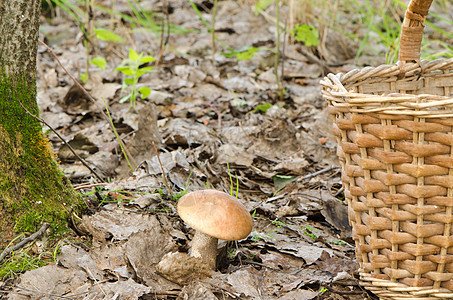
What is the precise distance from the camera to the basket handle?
1778 millimetres

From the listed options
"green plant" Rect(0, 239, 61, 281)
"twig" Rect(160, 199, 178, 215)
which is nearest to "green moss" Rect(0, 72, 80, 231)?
"green plant" Rect(0, 239, 61, 281)

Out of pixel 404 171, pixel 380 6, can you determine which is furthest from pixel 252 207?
pixel 380 6

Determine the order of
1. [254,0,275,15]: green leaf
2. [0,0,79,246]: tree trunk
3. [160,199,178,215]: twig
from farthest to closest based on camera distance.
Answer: [254,0,275,15]: green leaf, [160,199,178,215]: twig, [0,0,79,246]: tree trunk

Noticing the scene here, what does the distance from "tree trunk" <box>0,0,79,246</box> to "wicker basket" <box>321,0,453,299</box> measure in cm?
122

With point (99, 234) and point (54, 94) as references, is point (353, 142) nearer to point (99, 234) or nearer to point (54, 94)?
point (99, 234)

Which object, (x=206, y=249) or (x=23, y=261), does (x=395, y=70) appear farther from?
(x=23, y=261)

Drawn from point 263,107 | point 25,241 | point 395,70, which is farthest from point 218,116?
point 25,241

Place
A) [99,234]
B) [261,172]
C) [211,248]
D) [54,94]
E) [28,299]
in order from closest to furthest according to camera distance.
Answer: [28,299], [211,248], [99,234], [261,172], [54,94]

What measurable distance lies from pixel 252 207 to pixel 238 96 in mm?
1953

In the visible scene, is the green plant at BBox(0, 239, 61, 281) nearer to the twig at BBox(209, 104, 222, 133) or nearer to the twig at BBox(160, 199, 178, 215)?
the twig at BBox(160, 199, 178, 215)

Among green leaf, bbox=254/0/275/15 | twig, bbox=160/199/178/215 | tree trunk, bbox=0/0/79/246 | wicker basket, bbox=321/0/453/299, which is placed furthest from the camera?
green leaf, bbox=254/0/275/15

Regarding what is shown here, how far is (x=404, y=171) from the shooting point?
149cm

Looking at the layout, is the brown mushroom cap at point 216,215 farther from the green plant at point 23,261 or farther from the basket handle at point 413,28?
the basket handle at point 413,28

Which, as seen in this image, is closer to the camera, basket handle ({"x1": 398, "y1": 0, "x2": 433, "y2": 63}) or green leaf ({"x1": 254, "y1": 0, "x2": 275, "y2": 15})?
basket handle ({"x1": 398, "y1": 0, "x2": 433, "y2": 63})
